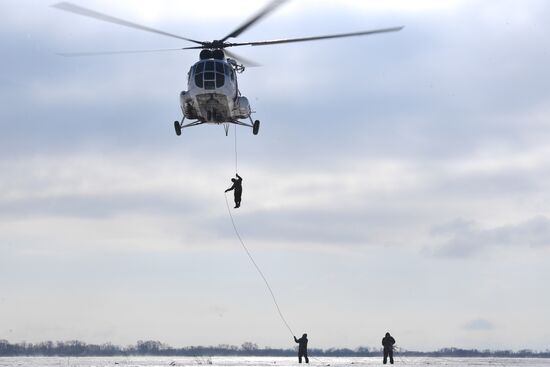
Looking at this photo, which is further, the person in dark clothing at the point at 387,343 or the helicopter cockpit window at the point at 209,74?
the person in dark clothing at the point at 387,343

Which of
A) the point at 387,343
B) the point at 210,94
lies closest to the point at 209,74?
the point at 210,94

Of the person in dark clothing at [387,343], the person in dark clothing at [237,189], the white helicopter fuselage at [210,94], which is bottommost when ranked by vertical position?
the person in dark clothing at [387,343]

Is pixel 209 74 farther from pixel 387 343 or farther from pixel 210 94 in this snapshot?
pixel 387 343

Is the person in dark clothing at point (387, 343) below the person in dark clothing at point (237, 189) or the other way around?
below

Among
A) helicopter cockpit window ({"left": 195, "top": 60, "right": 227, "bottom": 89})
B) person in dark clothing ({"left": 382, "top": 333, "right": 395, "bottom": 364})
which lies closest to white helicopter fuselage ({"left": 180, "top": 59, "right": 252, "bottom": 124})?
helicopter cockpit window ({"left": 195, "top": 60, "right": 227, "bottom": 89})

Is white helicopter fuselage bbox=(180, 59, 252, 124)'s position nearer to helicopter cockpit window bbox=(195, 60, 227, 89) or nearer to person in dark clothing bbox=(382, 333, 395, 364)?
helicopter cockpit window bbox=(195, 60, 227, 89)

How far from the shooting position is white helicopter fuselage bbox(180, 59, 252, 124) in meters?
37.9

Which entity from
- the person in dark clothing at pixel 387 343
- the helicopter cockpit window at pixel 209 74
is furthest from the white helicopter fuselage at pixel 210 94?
the person in dark clothing at pixel 387 343

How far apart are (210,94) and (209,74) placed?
3.03 feet

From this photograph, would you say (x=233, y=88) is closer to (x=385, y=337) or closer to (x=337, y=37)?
(x=337, y=37)

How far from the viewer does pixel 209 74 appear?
38.0 m

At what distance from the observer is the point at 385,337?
40156 mm

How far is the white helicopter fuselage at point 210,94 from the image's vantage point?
37875 millimetres

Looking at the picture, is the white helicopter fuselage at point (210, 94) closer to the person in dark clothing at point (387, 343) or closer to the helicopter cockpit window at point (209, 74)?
the helicopter cockpit window at point (209, 74)
